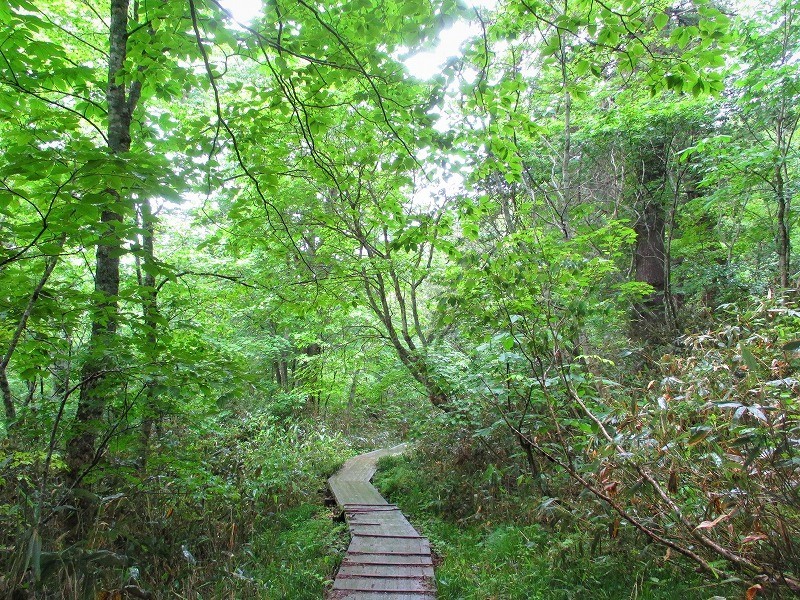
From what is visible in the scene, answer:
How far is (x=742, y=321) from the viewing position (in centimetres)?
359

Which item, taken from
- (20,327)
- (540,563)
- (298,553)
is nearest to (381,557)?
(298,553)

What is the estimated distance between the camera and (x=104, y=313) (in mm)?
3352

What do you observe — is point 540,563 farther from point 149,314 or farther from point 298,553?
point 149,314

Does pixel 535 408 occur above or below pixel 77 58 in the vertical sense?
below

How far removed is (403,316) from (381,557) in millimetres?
4771

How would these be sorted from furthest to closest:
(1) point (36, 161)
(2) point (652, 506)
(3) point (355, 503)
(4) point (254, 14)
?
(3) point (355, 503), (4) point (254, 14), (2) point (652, 506), (1) point (36, 161)

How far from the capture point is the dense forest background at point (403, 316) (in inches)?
106

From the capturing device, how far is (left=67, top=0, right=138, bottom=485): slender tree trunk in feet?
11.3

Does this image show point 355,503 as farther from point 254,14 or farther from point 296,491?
point 254,14

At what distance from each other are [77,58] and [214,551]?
691 centimetres

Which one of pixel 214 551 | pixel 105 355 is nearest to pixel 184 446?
pixel 214 551

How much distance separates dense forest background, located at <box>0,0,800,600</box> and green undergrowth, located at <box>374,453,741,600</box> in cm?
3

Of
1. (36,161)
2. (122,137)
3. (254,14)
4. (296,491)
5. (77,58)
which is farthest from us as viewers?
(296,491)

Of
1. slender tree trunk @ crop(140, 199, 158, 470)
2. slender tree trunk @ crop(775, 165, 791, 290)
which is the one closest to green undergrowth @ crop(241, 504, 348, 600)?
slender tree trunk @ crop(140, 199, 158, 470)
